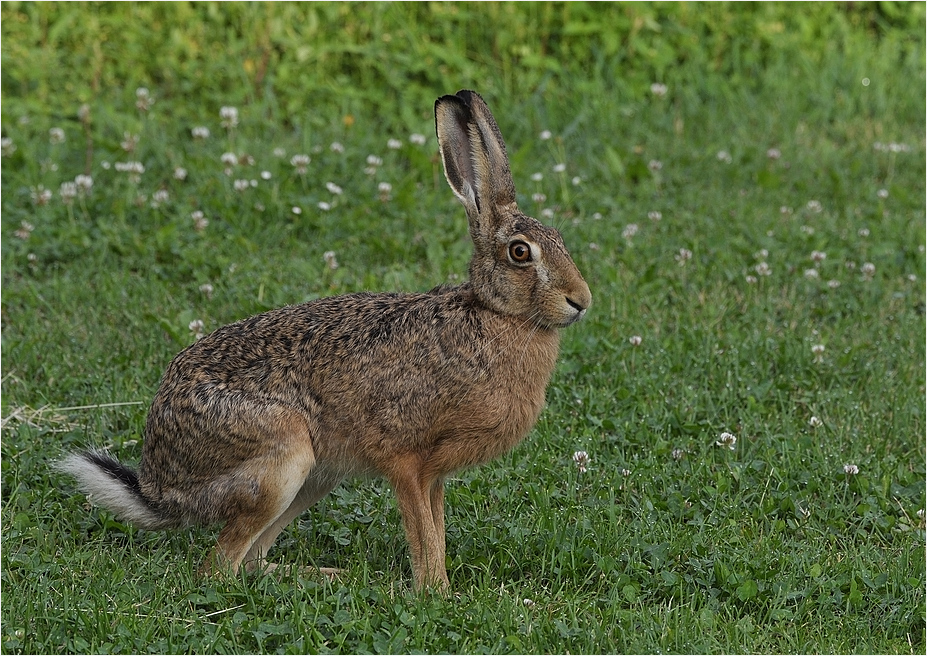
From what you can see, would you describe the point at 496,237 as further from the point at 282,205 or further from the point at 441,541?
the point at 282,205

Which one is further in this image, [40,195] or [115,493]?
[40,195]

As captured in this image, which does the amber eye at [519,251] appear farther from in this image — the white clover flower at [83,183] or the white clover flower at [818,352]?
the white clover flower at [83,183]

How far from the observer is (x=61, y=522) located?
4.55 metres

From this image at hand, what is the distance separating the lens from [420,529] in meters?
4.12

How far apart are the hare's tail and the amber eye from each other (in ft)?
4.97

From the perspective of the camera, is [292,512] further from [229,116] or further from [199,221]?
[229,116]

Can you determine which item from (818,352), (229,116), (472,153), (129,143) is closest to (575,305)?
(472,153)

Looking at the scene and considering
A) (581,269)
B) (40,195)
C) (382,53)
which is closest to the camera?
(581,269)

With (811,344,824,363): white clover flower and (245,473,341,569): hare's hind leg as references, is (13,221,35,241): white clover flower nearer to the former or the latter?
(245,473,341,569): hare's hind leg

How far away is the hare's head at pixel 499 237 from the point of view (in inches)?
161

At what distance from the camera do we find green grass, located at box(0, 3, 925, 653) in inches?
160

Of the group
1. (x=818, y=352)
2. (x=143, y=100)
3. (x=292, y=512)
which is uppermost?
(x=143, y=100)

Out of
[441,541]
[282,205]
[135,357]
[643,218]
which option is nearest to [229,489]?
[441,541]

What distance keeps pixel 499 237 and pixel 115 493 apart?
163cm
